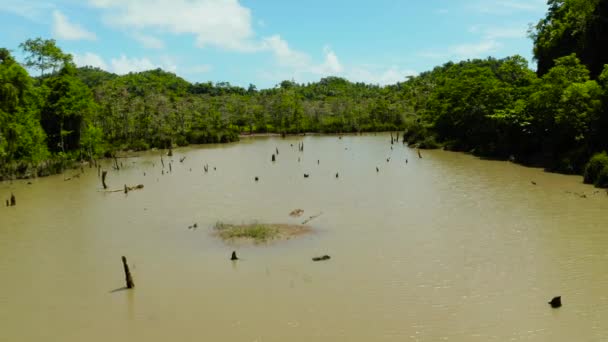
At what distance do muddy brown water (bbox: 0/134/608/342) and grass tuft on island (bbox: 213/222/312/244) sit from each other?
3.01 feet

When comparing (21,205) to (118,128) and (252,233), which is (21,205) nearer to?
(252,233)

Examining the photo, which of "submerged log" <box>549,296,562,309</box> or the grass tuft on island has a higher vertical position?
the grass tuft on island

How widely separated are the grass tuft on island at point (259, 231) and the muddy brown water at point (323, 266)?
0.92 m

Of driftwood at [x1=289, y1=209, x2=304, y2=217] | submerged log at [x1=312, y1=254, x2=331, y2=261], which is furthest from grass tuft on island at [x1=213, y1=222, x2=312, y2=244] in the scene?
submerged log at [x1=312, y1=254, x2=331, y2=261]

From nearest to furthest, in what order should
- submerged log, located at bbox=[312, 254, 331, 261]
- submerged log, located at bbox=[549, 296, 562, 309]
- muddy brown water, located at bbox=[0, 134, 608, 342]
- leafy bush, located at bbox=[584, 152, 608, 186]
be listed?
muddy brown water, located at bbox=[0, 134, 608, 342]
submerged log, located at bbox=[549, 296, 562, 309]
submerged log, located at bbox=[312, 254, 331, 261]
leafy bush, located at bbox=[584, 152, 608, 186]

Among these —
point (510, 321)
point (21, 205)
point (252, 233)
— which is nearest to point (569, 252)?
point (510, 321)

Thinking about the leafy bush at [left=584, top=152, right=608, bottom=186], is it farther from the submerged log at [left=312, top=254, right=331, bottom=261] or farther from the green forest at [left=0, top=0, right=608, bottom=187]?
the submerged log at [left=312, top=254, right=331, bottom=261]

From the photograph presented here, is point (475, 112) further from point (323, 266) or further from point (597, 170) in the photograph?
point (323, 266)

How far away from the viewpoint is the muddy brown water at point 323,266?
700 inches

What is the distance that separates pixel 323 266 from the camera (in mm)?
23391

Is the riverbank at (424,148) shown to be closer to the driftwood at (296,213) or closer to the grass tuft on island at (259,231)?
the driftwood at (296,213)

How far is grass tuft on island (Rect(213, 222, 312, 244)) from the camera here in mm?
28062

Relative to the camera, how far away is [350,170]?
187 ft

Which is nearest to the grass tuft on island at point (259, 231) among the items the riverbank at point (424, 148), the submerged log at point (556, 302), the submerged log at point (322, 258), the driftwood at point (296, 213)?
the driftwood at point (296, 213)
